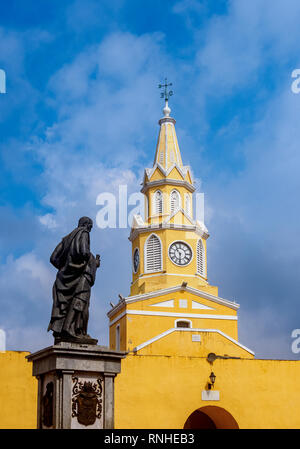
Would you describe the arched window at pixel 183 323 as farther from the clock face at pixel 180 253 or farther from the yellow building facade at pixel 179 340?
the clock face at pixel 180 253

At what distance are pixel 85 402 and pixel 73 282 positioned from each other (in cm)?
168

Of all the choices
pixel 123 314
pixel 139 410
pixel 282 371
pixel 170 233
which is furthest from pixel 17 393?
pixel 170 233

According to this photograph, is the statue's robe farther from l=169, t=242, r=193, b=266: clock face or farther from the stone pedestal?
l=169, t=242, r=193, b=266: clock face

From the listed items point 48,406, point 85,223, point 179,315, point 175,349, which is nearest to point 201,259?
point 179,315

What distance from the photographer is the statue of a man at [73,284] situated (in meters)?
9.08

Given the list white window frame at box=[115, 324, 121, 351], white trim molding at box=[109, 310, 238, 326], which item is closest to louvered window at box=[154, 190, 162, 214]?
white trim molding at box=[109, 310, 238, 326]

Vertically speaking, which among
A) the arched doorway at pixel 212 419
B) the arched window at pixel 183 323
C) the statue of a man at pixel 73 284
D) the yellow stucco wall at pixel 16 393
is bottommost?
the arched doorway at pixel 212 419

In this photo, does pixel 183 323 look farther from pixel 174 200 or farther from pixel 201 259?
pixel 174 200

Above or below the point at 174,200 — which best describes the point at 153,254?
below

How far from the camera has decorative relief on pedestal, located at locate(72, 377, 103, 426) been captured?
341 inches

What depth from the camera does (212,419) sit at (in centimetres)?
2114

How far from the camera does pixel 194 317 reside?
29.1m

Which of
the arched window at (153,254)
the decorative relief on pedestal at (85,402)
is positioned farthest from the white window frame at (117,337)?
the decorative relief on pedestal at (85,402)
